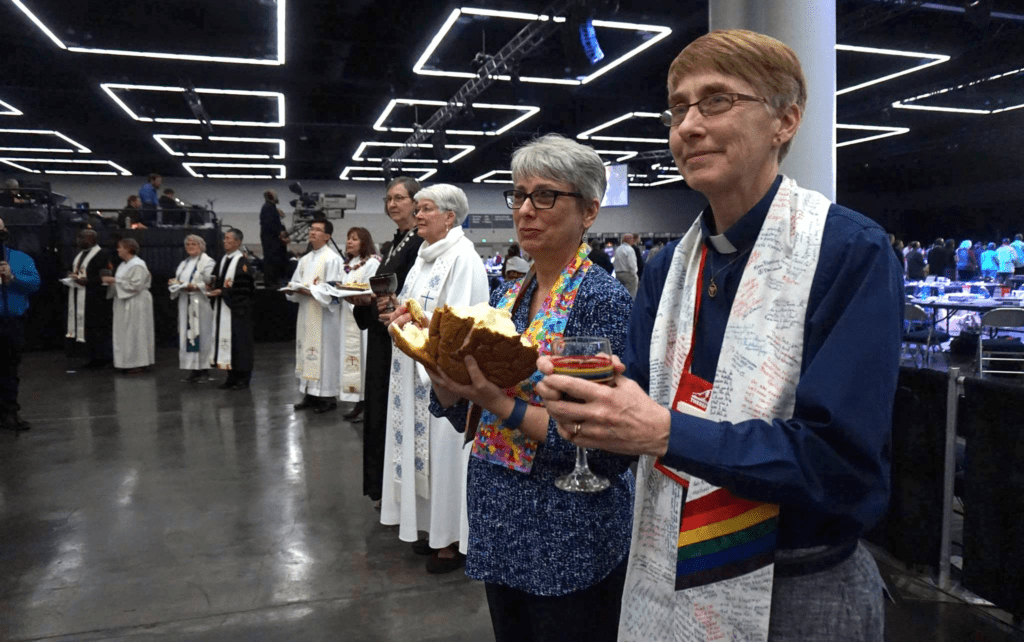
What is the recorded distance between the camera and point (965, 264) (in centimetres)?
1355

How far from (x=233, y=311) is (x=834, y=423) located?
7.62 metres

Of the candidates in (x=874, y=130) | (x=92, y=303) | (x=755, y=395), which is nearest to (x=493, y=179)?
(x=874, y=130)

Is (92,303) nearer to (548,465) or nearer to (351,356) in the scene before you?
(351,356)

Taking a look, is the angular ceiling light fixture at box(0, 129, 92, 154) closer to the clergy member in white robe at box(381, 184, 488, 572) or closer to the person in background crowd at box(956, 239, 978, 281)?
the clergy member in white robe at box(381, 184, 488, 572)

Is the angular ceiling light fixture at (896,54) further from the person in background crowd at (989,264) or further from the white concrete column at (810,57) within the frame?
the white concrete column at (810,57)

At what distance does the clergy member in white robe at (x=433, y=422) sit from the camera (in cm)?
293

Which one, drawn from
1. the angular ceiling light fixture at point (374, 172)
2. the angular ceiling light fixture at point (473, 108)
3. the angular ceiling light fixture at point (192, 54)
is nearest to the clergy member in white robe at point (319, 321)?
the angular ceiling light fixture at point (192, 54)

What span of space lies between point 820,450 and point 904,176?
80.0ft

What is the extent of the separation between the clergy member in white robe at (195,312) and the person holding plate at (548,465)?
7.60 m

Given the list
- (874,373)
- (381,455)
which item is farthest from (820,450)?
(381,455)

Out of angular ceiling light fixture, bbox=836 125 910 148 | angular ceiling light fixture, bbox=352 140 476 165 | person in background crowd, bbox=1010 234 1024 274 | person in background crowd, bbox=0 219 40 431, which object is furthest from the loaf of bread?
angular ceiling light fixture, bbox=836 125 910 148

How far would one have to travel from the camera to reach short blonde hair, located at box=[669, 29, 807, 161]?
0.92m

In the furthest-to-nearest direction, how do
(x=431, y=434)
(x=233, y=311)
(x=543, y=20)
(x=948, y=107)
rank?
(x=948, y=107), (x=543, y=20), (x=233, y=311), (x=431, y=434)

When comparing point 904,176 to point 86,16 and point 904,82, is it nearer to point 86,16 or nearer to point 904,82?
point 904,82
